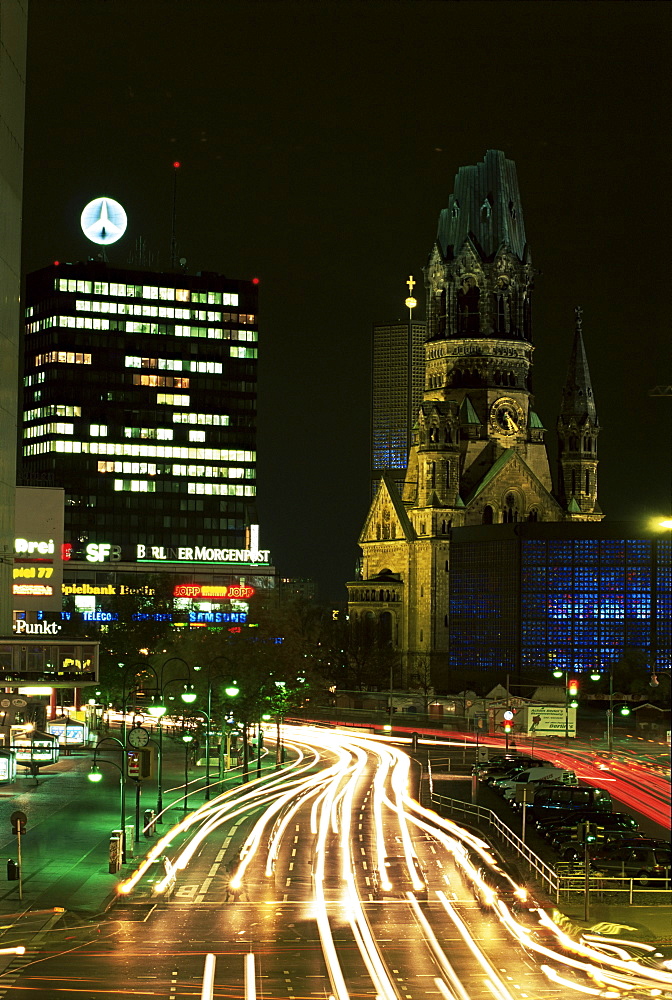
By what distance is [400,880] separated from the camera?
5503 cm

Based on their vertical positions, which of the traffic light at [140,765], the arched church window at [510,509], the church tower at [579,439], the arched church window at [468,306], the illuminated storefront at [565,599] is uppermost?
the arched church window at [468,306]

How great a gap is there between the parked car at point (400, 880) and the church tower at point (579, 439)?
141 metres

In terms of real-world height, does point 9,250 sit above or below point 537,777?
above

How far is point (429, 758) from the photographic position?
361 ft

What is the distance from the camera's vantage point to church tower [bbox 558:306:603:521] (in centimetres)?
19788

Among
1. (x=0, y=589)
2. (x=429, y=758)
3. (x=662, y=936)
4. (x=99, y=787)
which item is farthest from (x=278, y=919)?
(x=429, y=758)

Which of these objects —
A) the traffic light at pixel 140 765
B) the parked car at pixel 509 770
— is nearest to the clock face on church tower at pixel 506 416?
the parked car at pixel 509 770

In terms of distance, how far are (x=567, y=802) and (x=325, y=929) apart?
117 ft

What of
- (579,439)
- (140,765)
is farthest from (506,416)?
(140,765)

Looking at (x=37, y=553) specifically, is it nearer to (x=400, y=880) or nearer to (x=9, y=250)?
(x=9, y=250)

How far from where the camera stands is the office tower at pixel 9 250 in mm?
67000

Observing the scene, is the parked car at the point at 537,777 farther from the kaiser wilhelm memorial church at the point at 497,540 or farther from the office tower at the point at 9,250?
the kaiser wilhelm memorial church at the point at 497,540

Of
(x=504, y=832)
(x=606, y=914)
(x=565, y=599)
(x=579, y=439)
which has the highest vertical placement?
(x=579, y=439)

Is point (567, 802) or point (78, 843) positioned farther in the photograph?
point (567, 802)
